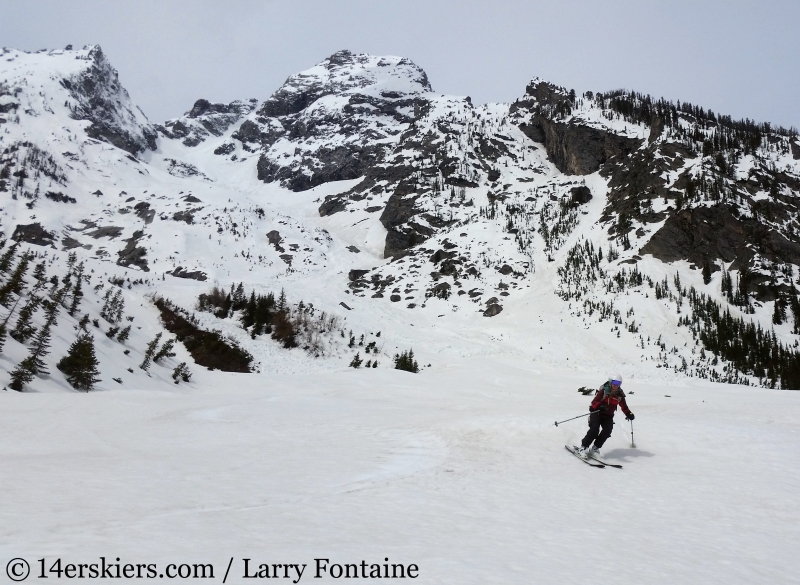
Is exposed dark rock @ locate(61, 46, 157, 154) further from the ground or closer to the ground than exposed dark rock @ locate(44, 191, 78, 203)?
further from the ground

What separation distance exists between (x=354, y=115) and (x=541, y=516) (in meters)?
175

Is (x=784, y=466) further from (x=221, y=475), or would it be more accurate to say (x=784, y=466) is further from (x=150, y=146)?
(x=150, y=146)

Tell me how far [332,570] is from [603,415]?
7397 mm

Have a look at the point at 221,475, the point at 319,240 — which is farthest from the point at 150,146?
the point at 221,475

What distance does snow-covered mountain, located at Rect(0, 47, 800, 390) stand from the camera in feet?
95.0

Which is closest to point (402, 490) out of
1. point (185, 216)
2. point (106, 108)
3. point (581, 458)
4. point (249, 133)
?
point (581, 458)

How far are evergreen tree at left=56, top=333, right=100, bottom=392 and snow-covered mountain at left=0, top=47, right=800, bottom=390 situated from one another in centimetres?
29

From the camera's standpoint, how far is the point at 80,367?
11.5 meters

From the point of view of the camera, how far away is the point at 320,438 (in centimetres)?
910

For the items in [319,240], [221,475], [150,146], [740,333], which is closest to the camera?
[221,475]

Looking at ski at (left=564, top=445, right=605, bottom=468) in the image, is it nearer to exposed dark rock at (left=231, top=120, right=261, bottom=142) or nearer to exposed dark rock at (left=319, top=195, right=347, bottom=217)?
exposed dark rock at (left=319, top=195, right=347, bottom=217)

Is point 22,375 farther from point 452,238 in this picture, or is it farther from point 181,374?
point 452,238

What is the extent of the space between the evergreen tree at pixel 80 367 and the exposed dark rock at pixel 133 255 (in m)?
63.1

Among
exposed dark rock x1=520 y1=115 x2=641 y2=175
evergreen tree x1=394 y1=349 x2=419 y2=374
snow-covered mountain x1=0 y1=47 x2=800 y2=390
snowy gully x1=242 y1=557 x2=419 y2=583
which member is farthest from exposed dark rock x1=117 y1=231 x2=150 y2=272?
exposed dark rock x1=520 y1=115 x2=641 y2=175
